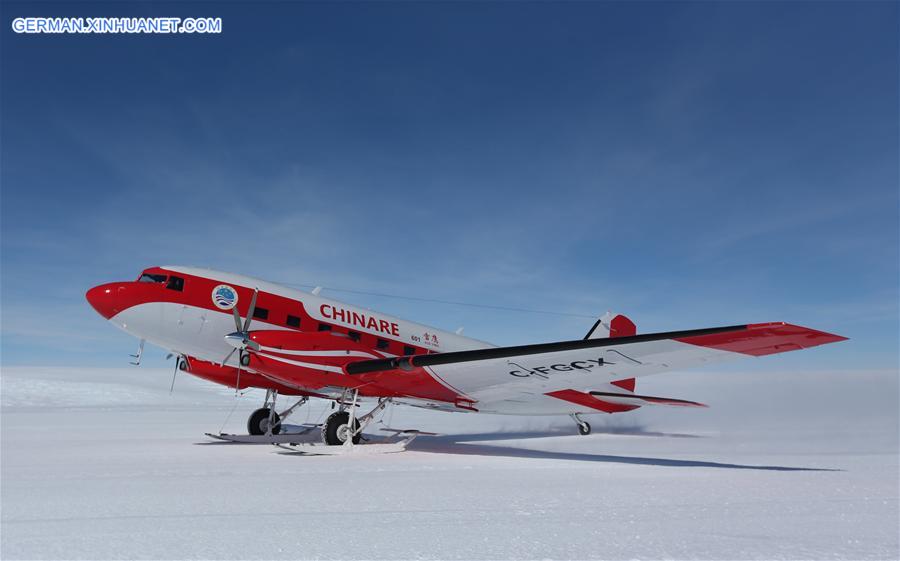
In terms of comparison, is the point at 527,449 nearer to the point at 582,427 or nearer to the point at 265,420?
the point at 582,427

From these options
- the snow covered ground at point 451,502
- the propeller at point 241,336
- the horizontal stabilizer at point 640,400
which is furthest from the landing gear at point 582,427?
the propeller at point 241,336

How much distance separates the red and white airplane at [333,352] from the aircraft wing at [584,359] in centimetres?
3

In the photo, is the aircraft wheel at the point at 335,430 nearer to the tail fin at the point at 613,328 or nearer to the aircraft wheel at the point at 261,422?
the aircraft wheel at the point at 261,422

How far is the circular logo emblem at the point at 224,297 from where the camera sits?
13.7m

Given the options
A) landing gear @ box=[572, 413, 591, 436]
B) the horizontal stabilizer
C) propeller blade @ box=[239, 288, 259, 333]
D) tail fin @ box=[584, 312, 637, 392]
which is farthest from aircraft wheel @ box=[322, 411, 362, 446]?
tail fin @ box=[584, 312, 637, 392]

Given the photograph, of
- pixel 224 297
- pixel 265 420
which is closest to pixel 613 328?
pixel 265 420

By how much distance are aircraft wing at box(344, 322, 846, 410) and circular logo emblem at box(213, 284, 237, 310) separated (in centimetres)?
339

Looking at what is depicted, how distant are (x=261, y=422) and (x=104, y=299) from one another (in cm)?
656

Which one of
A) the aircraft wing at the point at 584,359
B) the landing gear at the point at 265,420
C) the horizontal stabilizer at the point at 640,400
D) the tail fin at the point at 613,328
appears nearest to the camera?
the aircraft wing at the point at 584,359

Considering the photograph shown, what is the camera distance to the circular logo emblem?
1374 centimetres

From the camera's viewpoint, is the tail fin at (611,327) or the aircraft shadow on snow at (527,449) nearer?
the aircraft shadow on snow at (527,449)

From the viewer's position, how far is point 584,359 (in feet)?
35.8

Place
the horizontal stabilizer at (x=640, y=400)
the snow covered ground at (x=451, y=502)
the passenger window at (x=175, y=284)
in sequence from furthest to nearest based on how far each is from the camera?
the horizontal stabilizer at (x=640, y=400)
the passenger window at (x=175, y=284)
the snow covered ground at (x=451, y=502)

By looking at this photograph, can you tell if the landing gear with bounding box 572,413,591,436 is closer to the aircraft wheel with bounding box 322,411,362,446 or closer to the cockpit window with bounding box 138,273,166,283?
the aircraft wheel with bounding box 322,411,362,446
